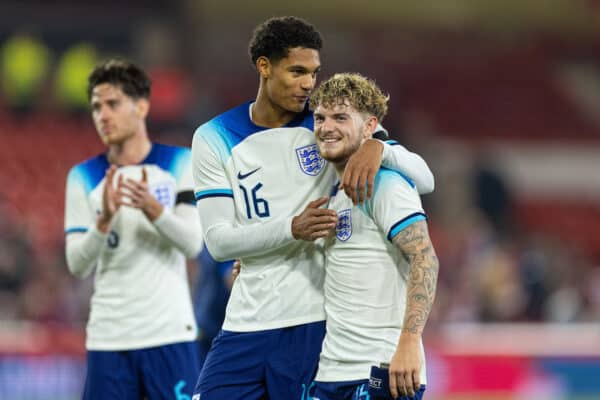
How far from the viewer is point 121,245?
5.59 meters

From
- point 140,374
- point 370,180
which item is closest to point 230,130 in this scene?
point 370,180

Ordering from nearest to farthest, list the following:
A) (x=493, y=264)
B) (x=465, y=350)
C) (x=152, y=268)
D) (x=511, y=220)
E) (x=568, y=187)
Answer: (x=152, y=268)
(x=465, y=350)
(x=493, y=264)
(x=511, y=220)
(x=568, y=187)

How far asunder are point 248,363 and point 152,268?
1272 millimetres

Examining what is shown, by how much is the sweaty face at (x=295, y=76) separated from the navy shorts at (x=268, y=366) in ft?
2.96

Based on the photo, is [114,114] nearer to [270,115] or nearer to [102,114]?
[102,114]

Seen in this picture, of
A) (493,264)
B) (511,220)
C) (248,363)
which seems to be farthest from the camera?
(511,220)

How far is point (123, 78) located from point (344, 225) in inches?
78.7

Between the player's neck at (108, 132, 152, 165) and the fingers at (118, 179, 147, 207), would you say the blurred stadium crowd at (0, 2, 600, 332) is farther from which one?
the fingers at (118, 179, 147, 207)

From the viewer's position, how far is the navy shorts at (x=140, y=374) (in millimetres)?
5438

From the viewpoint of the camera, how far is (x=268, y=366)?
4453 mm

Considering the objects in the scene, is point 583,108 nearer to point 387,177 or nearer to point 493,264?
point 493,264

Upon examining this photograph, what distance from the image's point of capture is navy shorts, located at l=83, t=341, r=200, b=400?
544cm

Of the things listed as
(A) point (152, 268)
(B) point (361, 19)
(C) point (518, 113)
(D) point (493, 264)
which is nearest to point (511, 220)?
(D) point (493, 264)

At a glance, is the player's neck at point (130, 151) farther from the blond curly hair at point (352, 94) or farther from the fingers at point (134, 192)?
the blond curly hair at point (352, 94)
